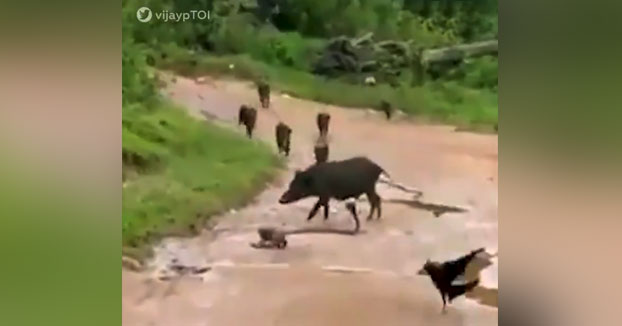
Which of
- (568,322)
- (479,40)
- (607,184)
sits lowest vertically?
(568,322)

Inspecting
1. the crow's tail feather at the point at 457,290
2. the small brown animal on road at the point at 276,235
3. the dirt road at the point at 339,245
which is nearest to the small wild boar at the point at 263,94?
the dirt road at the point at 339,245

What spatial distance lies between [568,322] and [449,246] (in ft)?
0.41

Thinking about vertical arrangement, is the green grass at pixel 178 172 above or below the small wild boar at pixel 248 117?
below

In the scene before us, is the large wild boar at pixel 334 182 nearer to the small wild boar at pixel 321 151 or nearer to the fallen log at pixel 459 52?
the small wild boar at pixel 321 151

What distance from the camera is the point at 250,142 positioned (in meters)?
0.77

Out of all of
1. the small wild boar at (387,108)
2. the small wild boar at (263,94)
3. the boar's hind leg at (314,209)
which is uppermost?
the small wild boar at (263,94)

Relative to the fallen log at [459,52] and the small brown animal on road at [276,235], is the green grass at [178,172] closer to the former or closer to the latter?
the small brown animal on road at [276,235]

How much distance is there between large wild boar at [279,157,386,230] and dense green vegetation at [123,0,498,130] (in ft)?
0.18

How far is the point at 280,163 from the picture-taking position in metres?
0.76

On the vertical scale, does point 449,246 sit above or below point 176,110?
below

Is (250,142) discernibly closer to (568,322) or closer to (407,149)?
(407,149)

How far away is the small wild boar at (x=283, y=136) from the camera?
0.76 meters

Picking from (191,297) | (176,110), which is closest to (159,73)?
(176,110)

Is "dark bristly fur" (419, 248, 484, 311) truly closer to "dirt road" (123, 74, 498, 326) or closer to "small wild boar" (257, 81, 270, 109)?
"dirt road" (123, 74, 498, 326)
